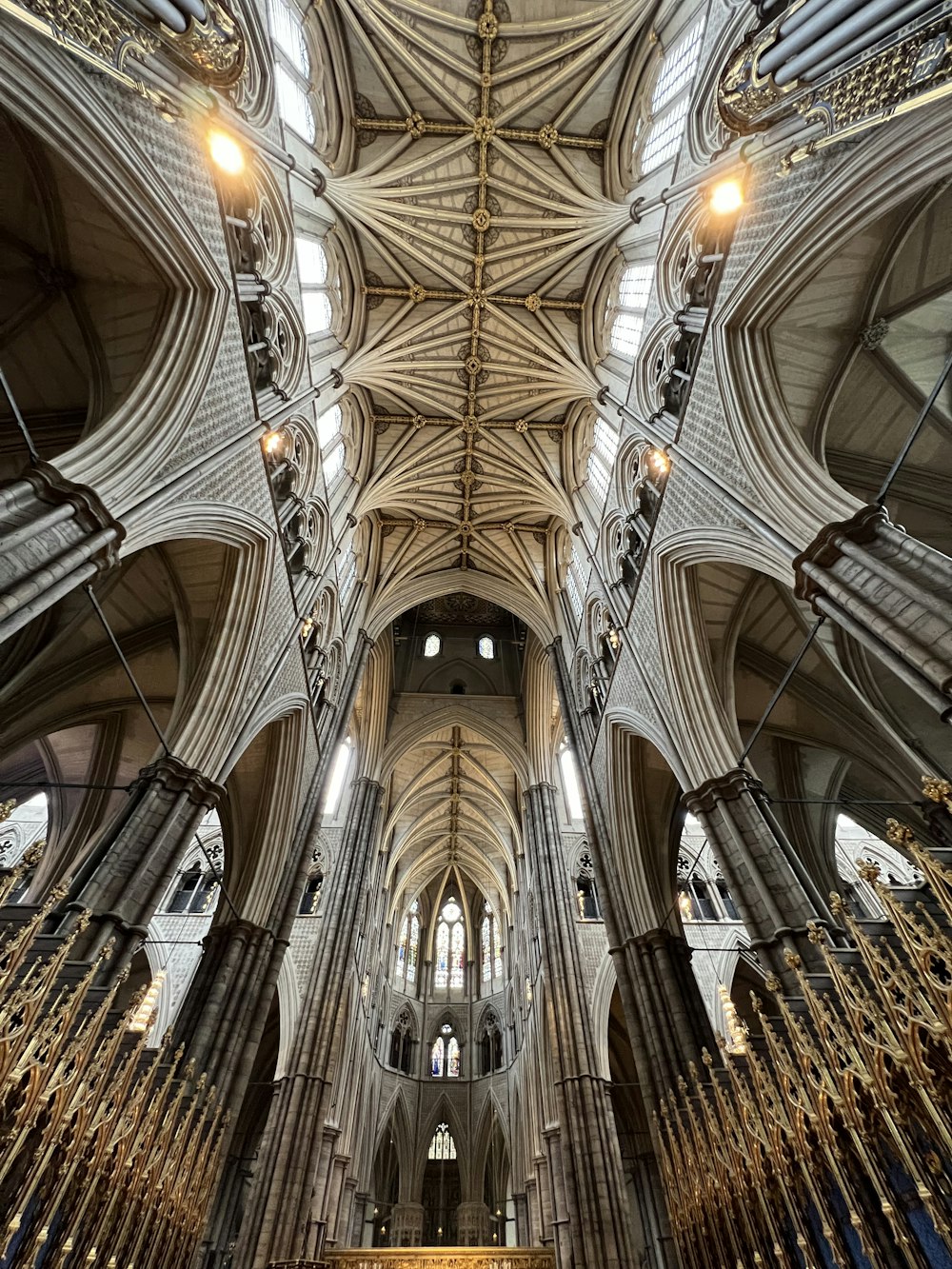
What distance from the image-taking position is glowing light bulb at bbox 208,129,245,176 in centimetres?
832

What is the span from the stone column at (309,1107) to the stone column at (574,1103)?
15.5ft

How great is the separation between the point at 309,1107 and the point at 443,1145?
48.5 ft

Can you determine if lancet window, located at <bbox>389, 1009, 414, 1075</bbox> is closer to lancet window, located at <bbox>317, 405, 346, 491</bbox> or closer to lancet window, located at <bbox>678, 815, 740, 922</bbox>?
lancet window, located at <bbox>678, 815, 740, 922</bbox>

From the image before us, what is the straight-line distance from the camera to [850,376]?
9.59 m

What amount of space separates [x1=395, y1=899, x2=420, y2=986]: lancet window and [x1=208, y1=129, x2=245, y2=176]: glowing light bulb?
84.5 ft

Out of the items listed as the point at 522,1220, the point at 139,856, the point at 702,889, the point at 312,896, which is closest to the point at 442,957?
the point at 522,1220

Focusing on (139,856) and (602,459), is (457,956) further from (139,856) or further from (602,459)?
(139,856)

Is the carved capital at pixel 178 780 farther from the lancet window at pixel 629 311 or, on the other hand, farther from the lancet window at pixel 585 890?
the lancet window at pixel 585 890

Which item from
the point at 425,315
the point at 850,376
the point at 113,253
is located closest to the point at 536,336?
the point at 425,315

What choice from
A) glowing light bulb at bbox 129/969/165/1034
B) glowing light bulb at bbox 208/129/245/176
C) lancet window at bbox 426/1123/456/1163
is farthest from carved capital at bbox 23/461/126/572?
lancet window at bbox 426/1123/456/1163

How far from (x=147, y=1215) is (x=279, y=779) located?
7292 millimetres

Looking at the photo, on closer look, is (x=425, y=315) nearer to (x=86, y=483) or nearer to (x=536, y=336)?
(x=536, y=336)

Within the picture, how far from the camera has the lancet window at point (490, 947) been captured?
2638 cm

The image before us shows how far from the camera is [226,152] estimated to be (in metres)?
8.54
